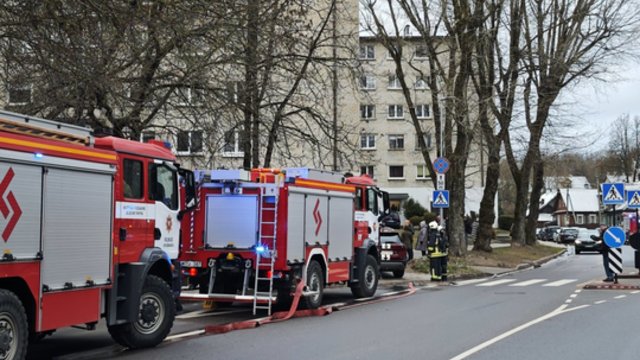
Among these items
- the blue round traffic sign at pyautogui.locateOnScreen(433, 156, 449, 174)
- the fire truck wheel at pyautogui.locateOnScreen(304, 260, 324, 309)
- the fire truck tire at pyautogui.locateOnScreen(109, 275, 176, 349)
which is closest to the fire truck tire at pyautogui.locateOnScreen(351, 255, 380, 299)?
the fire truck wheel at pyautogui.locateOnScreen(304, 260, 324, 309)

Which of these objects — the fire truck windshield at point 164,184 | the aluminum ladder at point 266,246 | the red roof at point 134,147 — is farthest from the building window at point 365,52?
the red roof at point 134,147

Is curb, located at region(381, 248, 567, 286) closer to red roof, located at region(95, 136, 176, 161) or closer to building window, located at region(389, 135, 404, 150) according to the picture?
red roof, located at region(95, 136, 176, 161)

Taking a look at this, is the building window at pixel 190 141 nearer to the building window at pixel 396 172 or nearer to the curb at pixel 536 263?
the curb at pixel 536 263

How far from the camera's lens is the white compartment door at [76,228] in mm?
8570

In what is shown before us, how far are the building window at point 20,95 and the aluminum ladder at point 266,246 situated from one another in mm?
5324

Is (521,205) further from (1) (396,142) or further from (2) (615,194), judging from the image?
(1) (396,142)

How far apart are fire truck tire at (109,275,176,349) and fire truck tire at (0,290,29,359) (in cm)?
194

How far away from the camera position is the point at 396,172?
64750mm

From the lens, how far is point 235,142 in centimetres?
2002

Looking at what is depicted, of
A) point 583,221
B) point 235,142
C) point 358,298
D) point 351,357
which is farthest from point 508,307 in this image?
point 583,221

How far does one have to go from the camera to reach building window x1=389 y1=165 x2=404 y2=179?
6456cm

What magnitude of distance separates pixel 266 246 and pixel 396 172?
170 feet

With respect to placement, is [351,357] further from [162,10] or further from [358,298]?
[358,298]

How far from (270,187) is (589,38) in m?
26.5
